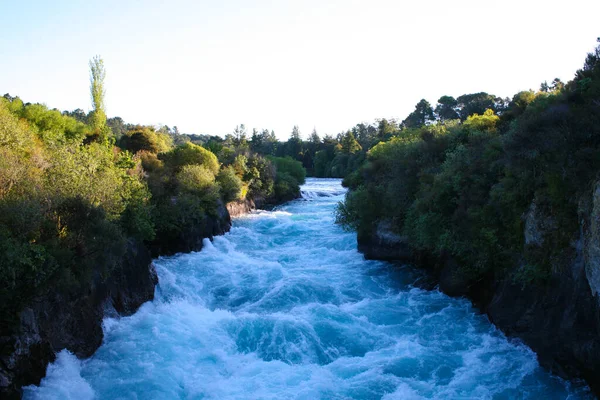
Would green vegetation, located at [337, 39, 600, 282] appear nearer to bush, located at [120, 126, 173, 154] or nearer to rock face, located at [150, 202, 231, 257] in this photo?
rock face, located at [150, 202, 231, 257]

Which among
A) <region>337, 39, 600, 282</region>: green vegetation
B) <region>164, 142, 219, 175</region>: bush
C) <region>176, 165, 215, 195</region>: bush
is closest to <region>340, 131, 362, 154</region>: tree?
<region>164, 142, 219, 175</region>: bush

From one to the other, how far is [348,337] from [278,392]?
14.0 feet

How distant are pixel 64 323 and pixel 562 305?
14491 mm

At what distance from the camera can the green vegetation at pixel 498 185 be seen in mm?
12078

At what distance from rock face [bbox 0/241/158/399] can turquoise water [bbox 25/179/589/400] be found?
426 millimetres

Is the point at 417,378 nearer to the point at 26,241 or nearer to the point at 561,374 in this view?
the point at 561,374

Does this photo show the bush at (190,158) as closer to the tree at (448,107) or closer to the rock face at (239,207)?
the rock face at (239,207)

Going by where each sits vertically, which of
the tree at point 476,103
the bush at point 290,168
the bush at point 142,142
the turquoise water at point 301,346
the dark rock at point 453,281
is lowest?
the turquoise water at point 301,346

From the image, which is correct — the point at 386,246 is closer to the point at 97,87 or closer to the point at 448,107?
the point at 97,87

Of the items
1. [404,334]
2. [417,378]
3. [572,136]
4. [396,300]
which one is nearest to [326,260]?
[396,300]

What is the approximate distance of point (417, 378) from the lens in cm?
1257

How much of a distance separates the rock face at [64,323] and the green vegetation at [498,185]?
1290cm

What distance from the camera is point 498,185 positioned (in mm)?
15594

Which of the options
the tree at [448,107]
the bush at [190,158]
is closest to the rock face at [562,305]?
the bush at [190,158]
